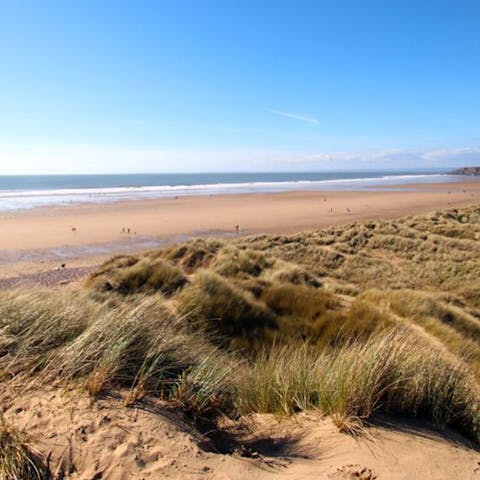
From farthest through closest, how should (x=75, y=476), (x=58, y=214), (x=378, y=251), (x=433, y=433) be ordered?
(x=58, y=214)
(x=378, y=251)
(x=433, y=433)
(x=75, y=476)

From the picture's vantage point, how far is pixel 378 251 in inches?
599

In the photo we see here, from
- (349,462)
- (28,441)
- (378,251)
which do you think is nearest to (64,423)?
(28,441)

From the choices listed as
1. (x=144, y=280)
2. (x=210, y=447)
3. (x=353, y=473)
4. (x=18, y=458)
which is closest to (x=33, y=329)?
(x=18, y=458)

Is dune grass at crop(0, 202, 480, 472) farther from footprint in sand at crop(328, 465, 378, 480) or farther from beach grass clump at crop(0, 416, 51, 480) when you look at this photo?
footprint in sand at crop(328, 465, 378, 480)

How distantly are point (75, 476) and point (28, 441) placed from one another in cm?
40

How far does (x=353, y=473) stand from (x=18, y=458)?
2060 mm

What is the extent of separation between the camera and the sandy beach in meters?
17.1

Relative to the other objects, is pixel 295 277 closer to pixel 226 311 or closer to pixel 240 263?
pixel 240 263

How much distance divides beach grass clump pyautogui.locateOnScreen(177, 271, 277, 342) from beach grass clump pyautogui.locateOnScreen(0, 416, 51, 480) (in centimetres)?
409

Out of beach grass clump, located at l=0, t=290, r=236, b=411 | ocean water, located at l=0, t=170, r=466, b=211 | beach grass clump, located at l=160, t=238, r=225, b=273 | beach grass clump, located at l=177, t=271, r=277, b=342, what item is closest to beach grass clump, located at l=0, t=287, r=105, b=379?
beach grass clump, located at l=0, t=290, r=236, b=411

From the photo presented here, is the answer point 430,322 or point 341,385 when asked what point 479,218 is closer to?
point 430,322

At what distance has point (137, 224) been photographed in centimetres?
2516

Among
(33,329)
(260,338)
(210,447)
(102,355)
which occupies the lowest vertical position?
(260,338)

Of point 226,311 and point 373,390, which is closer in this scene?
point 373,390
